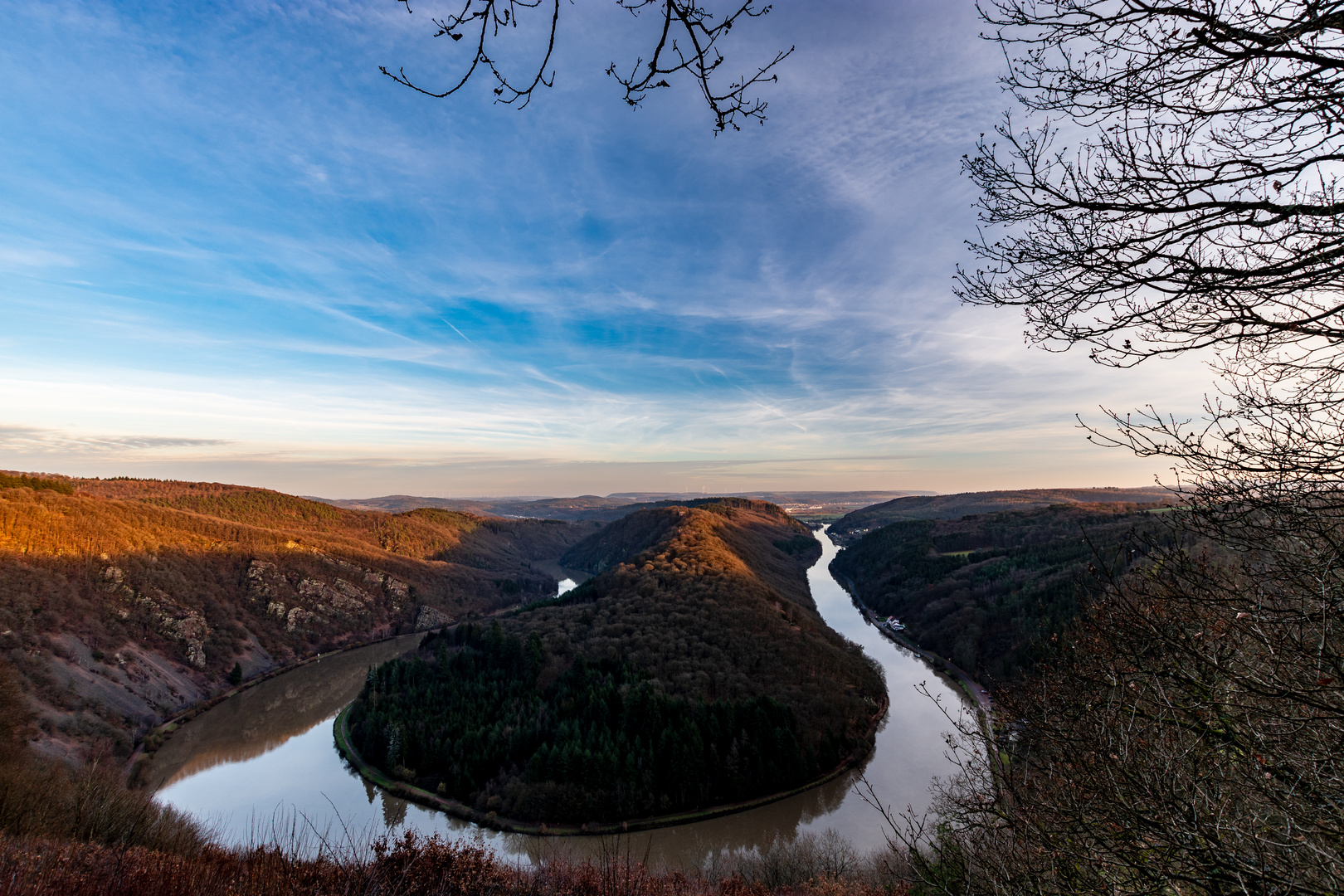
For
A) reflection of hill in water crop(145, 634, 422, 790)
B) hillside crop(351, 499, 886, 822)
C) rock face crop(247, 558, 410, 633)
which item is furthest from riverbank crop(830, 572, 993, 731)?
rock face crop(247, 558, 410, 633)

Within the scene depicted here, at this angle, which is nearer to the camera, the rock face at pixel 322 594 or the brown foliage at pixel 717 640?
the brown foliage at pixel 717 640

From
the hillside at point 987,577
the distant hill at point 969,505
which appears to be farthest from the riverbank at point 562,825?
the distant hill at point 969,505

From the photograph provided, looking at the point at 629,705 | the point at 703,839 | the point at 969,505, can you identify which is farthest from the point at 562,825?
the point at 969,505

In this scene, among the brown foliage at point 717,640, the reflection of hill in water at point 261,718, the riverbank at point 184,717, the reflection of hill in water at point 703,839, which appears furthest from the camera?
the reflection of hill in water at point 261,718

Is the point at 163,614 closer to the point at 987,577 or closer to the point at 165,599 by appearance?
the point at 165,599

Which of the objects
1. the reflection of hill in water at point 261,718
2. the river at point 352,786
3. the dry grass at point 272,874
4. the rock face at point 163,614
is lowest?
the reflection of hill in water at point 261,718

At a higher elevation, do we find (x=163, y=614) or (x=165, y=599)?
(x=165, y=599)

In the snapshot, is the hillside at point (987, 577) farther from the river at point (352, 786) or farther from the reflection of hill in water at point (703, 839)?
the reflection of hill in water at point (703, 839)
